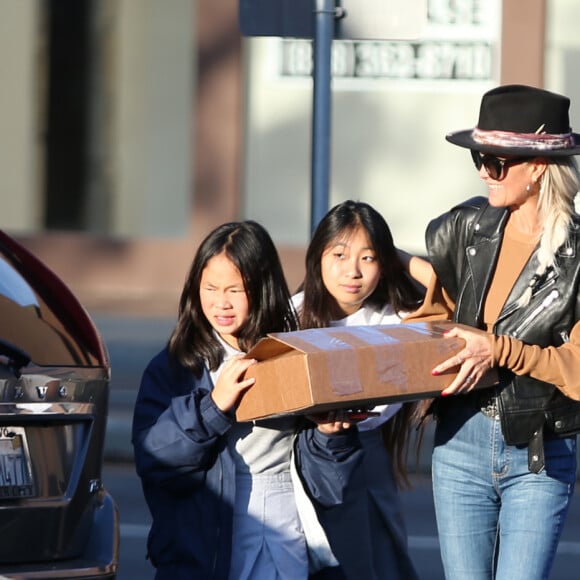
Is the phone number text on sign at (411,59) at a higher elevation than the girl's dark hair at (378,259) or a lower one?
higher

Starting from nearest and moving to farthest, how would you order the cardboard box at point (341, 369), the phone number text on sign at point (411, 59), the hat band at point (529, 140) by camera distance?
the cardboard box at point (341, 369), the hat band at point (529, 140), the phone number text on sign at point (411, 59)

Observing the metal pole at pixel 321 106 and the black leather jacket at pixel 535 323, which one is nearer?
the black leather jacket at pixel 535 323

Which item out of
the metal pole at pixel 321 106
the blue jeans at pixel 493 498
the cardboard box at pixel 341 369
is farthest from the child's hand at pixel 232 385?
the metal pole at pixel 321 106

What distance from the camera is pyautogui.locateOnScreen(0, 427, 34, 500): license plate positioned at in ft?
12.2

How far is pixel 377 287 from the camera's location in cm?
414

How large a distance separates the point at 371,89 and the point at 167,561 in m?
8.71

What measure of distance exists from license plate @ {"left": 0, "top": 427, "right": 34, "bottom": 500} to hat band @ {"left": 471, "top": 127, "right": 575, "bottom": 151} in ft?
4.64

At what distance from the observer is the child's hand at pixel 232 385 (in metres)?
3.57

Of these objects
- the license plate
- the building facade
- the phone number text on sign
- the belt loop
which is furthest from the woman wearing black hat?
the phone number text on sign

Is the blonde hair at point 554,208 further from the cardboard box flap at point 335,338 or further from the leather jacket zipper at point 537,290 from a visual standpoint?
the cardboard box flap at point 335,338

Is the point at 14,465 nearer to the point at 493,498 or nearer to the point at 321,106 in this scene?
the point at 493,498

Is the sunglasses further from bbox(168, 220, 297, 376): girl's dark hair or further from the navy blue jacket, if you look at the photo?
the navy blue jacket

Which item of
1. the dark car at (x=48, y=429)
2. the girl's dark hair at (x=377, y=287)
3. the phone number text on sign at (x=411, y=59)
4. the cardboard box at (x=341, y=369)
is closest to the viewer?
the cardboard box at (x=341, y=369)

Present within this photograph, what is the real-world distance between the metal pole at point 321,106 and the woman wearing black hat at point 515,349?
5.34ft
